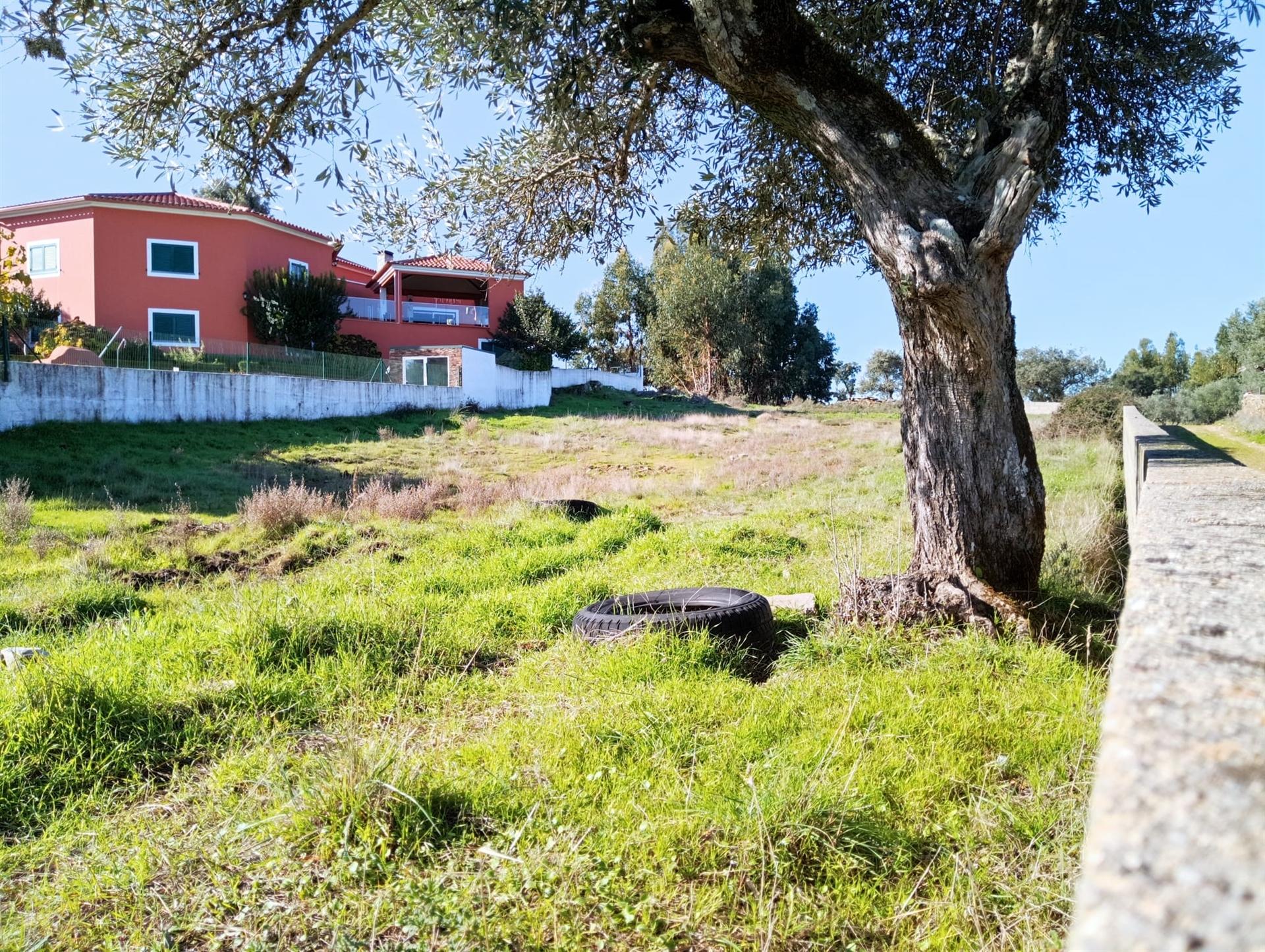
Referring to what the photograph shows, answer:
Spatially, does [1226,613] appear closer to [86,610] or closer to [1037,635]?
[1037,635]

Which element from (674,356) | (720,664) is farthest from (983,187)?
(674,356)

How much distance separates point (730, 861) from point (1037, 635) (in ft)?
11.7

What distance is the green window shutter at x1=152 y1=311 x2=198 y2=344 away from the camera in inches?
1206

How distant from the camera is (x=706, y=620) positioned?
516cm

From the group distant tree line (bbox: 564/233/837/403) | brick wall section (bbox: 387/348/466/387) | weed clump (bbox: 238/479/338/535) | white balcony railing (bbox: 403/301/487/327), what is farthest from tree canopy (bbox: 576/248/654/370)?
weed clump (bbox: 238/479/338/535)

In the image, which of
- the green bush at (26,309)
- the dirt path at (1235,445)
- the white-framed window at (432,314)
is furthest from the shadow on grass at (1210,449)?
the white-framed window at (432,314)

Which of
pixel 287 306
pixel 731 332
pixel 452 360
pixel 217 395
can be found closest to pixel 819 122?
pixel 217 395

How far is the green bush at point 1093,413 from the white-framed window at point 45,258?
122 feet

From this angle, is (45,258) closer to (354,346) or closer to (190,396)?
(354,346)

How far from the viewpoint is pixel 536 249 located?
8.82 m

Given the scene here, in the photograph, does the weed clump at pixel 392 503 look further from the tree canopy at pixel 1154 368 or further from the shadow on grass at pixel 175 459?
the tree canopy at pixel 1154 368

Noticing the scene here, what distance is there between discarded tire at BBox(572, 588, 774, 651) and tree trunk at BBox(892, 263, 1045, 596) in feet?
4.39

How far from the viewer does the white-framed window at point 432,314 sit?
4228 cm

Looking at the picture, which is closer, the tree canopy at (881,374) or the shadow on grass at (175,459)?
the shadow on grass at (175,459)
